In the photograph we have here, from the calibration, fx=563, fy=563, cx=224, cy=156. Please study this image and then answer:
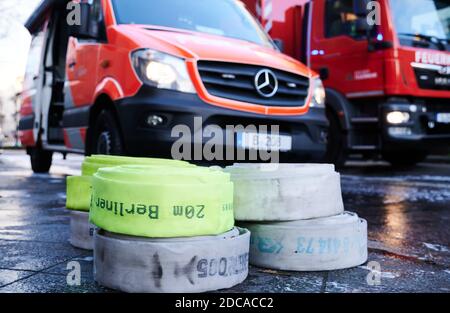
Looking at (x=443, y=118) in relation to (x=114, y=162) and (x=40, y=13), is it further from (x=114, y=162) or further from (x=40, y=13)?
(x=114, y=162)

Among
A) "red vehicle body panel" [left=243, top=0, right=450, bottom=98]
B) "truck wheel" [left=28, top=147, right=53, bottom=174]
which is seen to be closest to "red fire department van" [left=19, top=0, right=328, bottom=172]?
"red vehicle body panel" [left=243, top=0, right=450, bottom=98]

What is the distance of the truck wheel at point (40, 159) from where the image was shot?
28.2ft

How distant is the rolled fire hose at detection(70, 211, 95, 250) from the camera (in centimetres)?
274

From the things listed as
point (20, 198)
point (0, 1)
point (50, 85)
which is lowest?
point (20, 198)

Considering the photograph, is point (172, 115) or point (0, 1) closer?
point (172, 115)

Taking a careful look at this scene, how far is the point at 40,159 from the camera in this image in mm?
8633

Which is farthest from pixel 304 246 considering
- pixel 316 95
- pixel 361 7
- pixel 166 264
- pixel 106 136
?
pixel 361 7

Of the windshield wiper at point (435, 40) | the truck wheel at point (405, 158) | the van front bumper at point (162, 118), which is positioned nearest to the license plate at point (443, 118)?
the windshield wiper at point (435, 40)

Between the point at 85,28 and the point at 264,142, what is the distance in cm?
188

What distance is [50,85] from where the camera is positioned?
758cm

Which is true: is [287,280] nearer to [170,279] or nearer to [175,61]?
[170,279]

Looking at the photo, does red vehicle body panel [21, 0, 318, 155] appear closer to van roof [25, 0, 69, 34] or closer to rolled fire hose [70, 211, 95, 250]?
rolled fire hose [70, 211, 95, 250]
